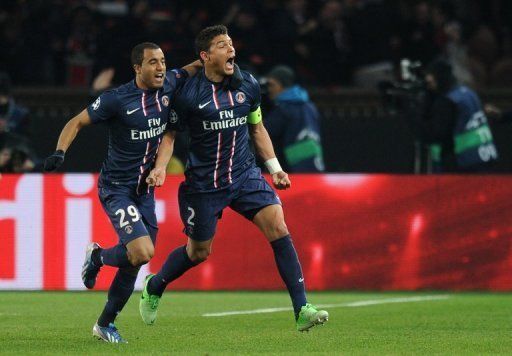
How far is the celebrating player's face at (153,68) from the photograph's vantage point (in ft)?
29.8

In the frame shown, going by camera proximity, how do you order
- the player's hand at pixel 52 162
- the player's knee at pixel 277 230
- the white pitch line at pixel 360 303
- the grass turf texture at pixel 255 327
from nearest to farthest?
the player's hand at pixel 52 162, the grass turf texture at pixel 255 327, the player's knee at pixel 277 230, the white pitch line at pixel 360 303

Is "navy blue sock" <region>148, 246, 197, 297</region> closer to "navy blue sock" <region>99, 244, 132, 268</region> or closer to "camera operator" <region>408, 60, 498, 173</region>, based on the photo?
"navy blue sock" <region>99, 244, 132, 268</region>

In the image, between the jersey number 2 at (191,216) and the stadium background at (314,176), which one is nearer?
the jersey number 2 at (191,216)

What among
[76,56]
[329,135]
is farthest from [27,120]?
[329,135]

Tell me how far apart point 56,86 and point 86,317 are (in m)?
7.15

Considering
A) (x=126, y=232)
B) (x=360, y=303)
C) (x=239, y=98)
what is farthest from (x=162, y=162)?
(x=360, y=303)

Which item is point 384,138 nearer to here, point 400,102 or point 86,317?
point 400,102

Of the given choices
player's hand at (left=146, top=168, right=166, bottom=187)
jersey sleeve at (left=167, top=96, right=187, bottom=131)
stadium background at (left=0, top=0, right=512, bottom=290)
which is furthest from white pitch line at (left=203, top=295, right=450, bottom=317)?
player's hand at (left=146, top=168, right=166, bottom=187)

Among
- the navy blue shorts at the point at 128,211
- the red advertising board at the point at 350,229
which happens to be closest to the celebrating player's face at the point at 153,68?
the navy blue shorts at the point at 128,211

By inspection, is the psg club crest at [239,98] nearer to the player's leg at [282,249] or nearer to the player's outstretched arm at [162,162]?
the player's outstretched arm at [162,162]

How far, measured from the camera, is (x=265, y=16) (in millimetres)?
17938

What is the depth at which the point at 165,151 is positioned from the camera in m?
9.20

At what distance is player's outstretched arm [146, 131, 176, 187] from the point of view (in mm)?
8852

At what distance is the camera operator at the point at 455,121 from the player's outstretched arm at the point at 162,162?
5.97 meters
